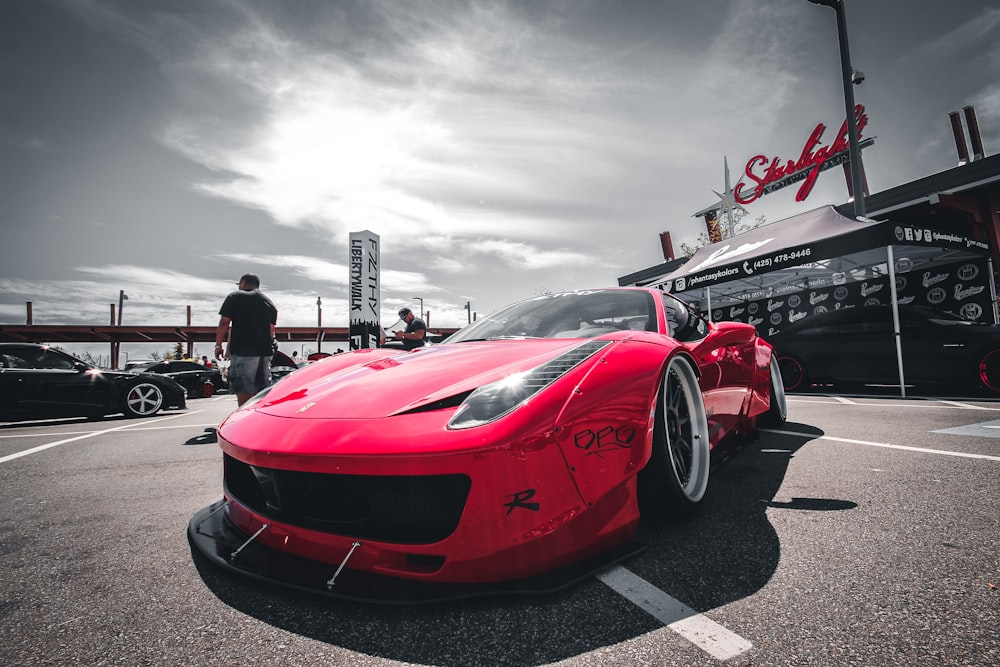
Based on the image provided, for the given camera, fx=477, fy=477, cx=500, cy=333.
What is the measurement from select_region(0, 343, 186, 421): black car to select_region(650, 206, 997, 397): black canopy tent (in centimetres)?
870

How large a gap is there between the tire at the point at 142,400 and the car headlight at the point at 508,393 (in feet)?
23.9

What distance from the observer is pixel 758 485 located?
2.29 meters

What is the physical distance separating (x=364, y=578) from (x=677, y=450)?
1.31m

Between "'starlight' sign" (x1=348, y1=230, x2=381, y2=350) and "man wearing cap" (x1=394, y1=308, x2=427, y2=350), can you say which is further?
"'starlight' sign" (x1=348, y1=230, x2=381, y2=350)

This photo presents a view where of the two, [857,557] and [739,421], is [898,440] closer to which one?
[739,421]

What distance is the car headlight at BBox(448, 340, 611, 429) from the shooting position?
1272mm

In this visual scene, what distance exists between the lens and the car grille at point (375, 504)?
4.00ft

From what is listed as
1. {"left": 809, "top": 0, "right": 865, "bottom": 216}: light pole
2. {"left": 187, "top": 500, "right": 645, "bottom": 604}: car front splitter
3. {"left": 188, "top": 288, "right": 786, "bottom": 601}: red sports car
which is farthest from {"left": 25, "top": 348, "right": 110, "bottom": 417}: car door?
{"left": 809, "top": 0, "right": 865, "bottom": 216}: light pole

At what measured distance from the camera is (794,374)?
7.25 m

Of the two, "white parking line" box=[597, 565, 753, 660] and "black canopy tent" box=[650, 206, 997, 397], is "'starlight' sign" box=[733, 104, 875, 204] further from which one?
"white parking line" box=[597, 565, 753, 660]

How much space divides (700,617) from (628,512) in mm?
336

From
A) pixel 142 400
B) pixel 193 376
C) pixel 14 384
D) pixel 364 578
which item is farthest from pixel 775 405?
pixel 193 376

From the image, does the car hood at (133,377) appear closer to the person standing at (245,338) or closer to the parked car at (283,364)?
the person standing at (245,338)

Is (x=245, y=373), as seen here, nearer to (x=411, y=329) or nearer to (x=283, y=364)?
(x=411, y=329)
